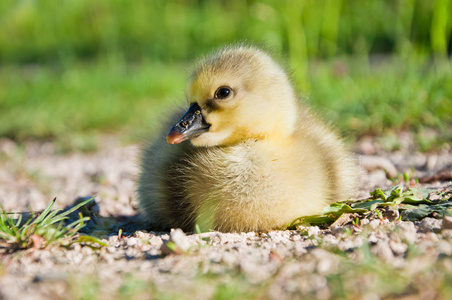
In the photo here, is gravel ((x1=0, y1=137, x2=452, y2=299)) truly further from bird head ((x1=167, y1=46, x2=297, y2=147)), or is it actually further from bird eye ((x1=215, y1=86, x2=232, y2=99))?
bird eye ((x1=215, y1=86, x2=232, y2=99))

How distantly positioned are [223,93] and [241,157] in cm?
32

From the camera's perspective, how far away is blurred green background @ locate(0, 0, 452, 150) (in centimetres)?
486

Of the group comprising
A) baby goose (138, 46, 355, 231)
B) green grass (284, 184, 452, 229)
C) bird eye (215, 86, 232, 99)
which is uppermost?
bird eye (215, 86, 232, 99)

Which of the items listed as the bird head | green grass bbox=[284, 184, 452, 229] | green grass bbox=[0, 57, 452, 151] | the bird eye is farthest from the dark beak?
green grass bbox=[284, 184, 452, 229]

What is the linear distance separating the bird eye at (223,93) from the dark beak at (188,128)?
0.12 m

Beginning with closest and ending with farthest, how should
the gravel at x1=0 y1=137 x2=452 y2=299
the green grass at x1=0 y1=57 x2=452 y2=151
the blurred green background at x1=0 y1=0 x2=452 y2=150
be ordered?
the gravel at x1=0 y1=137 x2=452 y2=299
the green grass at x1=0 y1=57 x2=452 y2=151
the blurred green background at x1=0 y1=0 x2=452 y2=150

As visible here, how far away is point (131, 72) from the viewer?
8.84 metres

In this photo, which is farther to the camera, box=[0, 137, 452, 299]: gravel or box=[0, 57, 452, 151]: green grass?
box=[0, 57, 452, 151]: green grass

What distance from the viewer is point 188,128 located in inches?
98.0

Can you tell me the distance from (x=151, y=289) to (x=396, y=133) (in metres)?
3.61

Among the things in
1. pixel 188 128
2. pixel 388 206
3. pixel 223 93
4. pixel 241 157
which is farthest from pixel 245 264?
pixel 388 206

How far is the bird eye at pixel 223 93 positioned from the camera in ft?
8.27

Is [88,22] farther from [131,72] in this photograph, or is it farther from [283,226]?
[283,226]

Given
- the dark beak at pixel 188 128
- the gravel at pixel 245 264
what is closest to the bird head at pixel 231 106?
the dark beak at pixel 188 128
